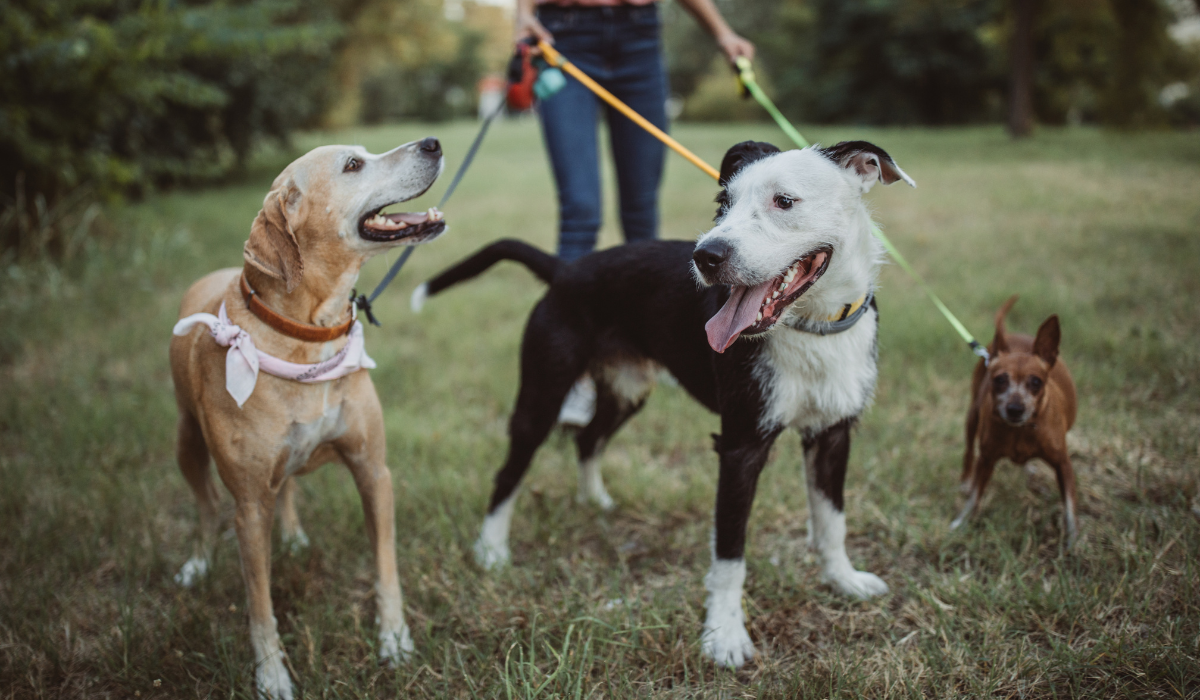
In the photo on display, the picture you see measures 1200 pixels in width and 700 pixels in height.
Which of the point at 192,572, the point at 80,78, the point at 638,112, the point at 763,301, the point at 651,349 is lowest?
the point at 192,572

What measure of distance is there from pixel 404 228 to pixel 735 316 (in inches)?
42.1

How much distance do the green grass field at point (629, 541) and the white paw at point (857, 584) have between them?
0.05 metres

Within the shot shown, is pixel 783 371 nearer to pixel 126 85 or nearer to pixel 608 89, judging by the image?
pixel 608 89

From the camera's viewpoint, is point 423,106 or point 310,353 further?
point 423,106

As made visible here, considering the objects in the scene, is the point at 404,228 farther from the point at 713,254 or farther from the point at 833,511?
the point at 833,511

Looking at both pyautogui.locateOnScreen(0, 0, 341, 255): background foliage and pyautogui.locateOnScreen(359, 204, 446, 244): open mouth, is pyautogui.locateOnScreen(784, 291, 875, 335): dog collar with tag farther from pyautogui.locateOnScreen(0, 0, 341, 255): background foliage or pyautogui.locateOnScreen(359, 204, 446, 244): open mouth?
pyautogui.locateOnScreen(0, 0, 341, 255): background foliage

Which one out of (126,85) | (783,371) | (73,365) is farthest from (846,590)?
(126,85)

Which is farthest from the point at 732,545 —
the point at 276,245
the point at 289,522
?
the point at 289,522

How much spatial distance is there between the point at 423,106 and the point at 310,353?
5842 cm

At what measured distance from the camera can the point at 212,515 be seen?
299 centimetres

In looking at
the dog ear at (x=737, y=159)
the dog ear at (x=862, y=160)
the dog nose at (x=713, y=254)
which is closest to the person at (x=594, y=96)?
the dog ear at (x=737, y=159)

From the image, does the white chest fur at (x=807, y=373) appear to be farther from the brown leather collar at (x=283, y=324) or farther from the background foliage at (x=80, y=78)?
the background foliage at (x=80, y=78)

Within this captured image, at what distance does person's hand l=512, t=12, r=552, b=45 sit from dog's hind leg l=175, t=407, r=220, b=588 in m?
2.17

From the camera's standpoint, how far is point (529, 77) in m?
3.50
